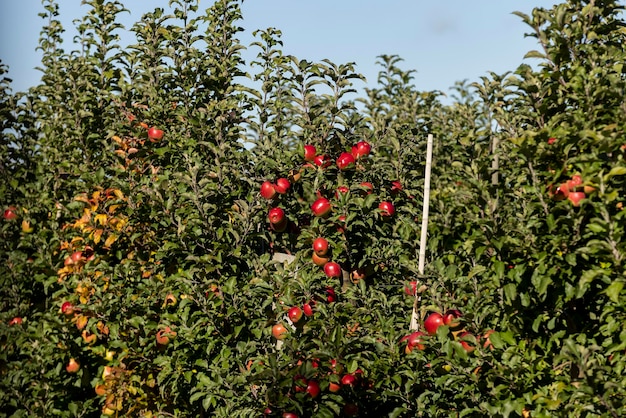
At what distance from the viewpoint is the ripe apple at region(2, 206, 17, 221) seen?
6.39 metres

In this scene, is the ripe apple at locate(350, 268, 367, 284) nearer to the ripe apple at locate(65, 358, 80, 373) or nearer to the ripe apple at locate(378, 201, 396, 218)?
the ripe apple at locate(378, 201, 396, 218)

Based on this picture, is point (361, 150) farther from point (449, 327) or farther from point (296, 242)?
point (449, 327)

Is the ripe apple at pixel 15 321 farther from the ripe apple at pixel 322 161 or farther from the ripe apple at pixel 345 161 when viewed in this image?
the ripe apple at pixel 345 161

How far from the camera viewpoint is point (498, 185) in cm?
445

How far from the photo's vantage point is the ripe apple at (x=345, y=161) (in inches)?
A: 236

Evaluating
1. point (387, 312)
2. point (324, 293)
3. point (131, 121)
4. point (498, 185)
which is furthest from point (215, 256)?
point (498, 185)

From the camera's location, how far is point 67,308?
5711 millimetres

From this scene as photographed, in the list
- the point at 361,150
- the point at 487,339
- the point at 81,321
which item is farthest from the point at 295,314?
the point at 81,321

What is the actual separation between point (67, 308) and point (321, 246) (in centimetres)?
194

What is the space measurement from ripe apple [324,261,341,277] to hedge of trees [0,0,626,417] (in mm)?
76

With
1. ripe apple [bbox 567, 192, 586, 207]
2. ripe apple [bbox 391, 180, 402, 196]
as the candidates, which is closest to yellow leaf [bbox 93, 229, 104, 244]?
ripe apple [bbox 391, 180, 402, 196]

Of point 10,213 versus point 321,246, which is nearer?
point 321,246

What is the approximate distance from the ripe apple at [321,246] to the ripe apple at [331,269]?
0.11m

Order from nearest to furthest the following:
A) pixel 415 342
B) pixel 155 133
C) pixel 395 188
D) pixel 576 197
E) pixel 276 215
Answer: pixel 576 197 < pixel 415 342 < pixel 276 215 < pixel 395 188 < pixel 155 133
